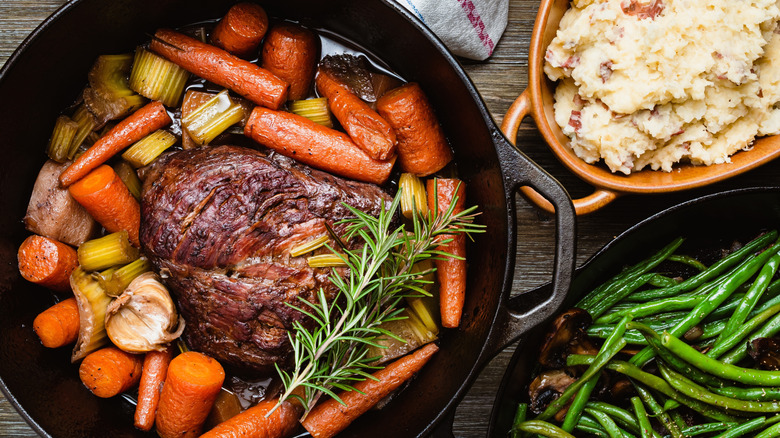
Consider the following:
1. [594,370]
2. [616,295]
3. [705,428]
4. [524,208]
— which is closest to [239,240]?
[524,208]

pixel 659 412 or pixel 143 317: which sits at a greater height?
pixel 143 317

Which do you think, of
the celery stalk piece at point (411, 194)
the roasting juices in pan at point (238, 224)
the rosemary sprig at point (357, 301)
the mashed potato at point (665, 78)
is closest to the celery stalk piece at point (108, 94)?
the roasting juices in pan at point (238, 224)

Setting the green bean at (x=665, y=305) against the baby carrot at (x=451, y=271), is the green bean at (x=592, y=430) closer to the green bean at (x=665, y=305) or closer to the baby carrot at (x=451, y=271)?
the green bean at (x=665, y=305)

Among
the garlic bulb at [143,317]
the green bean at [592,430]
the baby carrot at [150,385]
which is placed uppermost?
the garlic bulb at [143,317]

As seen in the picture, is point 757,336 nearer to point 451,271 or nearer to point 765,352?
point 765,352

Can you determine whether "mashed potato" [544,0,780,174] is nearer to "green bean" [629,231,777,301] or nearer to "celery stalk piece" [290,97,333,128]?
"green bean" [629,231,777,301]
